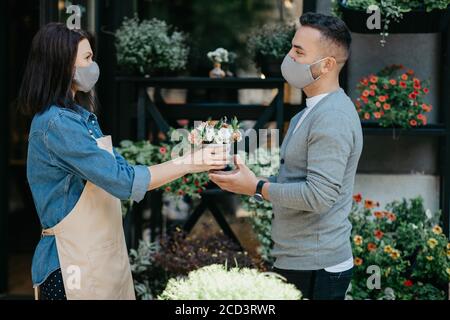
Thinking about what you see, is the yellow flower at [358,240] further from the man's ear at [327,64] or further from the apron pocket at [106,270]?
the apron pocket at [106,270]

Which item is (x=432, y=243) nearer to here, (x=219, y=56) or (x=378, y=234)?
(x=378, y=234)

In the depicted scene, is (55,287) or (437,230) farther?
(437,230)

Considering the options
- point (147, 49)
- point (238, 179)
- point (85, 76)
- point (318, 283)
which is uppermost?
point (147, 49)

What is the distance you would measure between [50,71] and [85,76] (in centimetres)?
14

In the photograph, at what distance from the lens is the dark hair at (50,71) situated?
8.48ft

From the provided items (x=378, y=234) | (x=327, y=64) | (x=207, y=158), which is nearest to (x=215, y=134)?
(x=207, y=158)

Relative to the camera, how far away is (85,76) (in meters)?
2.67

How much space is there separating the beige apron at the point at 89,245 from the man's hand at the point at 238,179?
0.51 meters

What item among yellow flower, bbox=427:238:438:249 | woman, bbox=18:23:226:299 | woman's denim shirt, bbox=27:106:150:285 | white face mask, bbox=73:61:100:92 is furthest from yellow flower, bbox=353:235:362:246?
white face mask, bbox=73:61:100:92

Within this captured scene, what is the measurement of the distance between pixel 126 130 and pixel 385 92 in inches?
66.7

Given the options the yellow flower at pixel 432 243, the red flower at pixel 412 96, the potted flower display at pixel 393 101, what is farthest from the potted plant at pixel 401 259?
the red flower at pixel 412 96

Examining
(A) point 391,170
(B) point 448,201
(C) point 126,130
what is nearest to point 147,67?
(C) point 126,130

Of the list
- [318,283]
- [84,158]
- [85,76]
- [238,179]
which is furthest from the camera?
[238,179]

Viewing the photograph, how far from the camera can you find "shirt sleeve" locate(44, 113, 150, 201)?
245 cm
